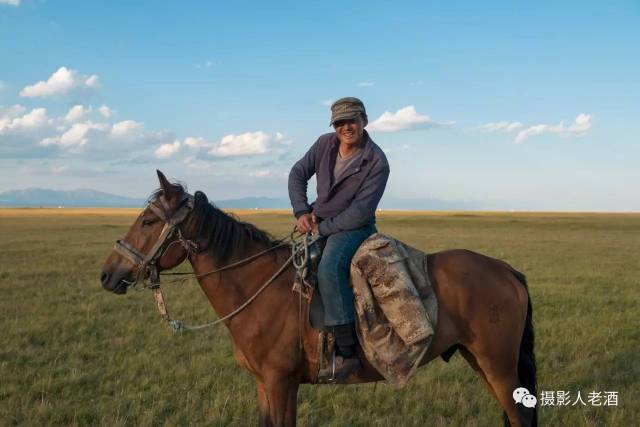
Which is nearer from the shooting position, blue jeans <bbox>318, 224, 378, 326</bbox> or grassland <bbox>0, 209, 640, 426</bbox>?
blue jeans <bbox>318, 224, 378, 326</bbox>

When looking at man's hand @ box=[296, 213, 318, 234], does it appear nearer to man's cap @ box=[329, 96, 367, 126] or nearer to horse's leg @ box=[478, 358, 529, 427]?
man's cap @ box=[329, 96, 367, 126]

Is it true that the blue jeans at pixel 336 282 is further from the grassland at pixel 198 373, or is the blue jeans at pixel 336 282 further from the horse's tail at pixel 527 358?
the grassland at pixel 198 373

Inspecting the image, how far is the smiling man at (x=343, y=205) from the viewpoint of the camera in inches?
169

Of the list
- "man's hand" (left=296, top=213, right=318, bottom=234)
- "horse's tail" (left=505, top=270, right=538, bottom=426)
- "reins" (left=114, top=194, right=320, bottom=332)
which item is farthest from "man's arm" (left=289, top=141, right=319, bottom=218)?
"horse's tail" (left=505, top=270, right=538, bottom=426)

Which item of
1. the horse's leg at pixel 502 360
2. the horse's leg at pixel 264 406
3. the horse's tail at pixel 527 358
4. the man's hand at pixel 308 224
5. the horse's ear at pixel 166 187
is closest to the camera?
the horse's ear at pixel 166 187

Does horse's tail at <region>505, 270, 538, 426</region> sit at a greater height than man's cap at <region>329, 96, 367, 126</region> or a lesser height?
lesser

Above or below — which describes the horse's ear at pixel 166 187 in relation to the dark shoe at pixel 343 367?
above

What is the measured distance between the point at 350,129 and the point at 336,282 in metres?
1.42

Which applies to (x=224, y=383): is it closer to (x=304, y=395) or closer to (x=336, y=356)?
(x=304, y=395)

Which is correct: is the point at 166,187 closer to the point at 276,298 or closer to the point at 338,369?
the point at 276,298

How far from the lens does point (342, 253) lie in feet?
14.4

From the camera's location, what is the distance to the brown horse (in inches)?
167

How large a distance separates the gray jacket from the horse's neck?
0.66 m

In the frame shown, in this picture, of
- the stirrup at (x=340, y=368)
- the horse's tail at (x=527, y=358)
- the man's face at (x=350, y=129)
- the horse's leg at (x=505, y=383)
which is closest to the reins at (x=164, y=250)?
the stirrup at (x=340, y=368)
